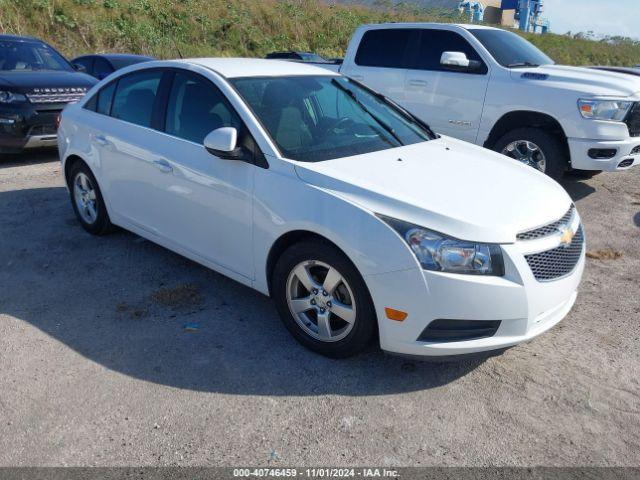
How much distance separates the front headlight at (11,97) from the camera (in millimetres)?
7867

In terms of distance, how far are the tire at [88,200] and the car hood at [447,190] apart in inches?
101

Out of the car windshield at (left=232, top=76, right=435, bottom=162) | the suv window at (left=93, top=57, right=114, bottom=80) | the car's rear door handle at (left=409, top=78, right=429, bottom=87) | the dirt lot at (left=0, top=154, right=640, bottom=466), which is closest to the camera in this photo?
the dirt lot at (left=0, top=154, right=640, bottom=466)

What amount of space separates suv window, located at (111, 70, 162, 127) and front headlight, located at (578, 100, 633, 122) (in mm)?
4543

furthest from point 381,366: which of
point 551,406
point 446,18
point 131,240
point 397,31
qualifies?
point 446,18

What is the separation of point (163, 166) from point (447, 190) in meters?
2.11

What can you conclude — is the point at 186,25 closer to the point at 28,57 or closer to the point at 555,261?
the point at 28,57

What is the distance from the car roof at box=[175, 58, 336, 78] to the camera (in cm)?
419

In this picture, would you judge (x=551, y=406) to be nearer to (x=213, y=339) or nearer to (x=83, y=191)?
(x=213, y=339)

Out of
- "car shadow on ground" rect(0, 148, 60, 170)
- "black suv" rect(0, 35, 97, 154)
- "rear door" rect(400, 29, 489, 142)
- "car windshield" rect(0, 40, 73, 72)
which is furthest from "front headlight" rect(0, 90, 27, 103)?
"rear door" rect(400, 29, 489, 142)

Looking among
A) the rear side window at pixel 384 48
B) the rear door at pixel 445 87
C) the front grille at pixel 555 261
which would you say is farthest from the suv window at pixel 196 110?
the rear side window at pixel 384 48

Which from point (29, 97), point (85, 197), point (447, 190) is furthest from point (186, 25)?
point (447, 190)

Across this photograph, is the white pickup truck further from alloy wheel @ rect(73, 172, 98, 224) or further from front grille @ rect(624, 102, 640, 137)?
alloy wheel @ rect(73, 172, 98, 224)

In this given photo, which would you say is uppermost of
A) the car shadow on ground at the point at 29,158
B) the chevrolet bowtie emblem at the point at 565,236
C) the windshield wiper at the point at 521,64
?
the windshield wiper at the point at 521,64

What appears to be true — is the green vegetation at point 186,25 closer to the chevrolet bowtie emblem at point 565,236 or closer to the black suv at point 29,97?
the black suv at point 29,97
